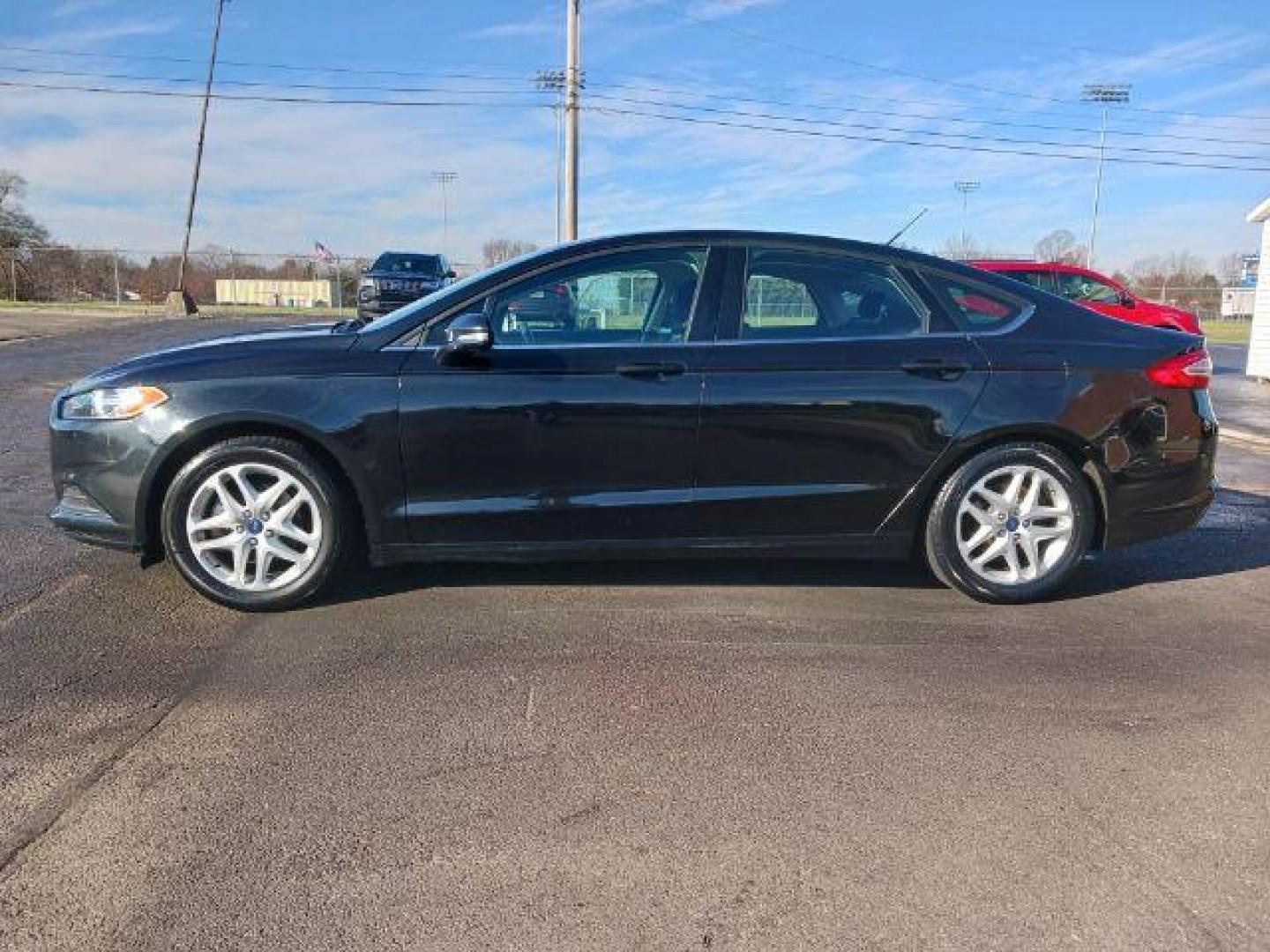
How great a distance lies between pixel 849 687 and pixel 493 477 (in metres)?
1.68

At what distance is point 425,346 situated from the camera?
4238 mm

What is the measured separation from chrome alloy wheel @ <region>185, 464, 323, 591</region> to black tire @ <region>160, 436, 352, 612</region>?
0.07 feet

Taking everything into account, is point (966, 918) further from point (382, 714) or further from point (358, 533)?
point (358, 533)

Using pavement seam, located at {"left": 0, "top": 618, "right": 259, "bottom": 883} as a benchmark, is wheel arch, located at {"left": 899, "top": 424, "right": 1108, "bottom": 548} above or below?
above

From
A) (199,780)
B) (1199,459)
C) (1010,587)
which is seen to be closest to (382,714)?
(199,780)

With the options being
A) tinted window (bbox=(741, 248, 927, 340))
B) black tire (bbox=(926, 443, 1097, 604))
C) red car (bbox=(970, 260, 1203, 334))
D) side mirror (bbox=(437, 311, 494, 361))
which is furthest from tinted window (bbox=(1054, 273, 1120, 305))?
side mirror (bbox=(437, 311, 494, 361))

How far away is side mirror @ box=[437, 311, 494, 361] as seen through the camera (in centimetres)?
409

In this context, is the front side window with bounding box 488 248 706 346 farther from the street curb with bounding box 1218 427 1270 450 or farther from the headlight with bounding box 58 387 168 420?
the street curb with bounding box 1218 427 1270 450

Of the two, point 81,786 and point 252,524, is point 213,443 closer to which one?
point 252,524

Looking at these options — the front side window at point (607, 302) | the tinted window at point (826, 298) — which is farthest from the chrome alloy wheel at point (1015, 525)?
the front side window at point (607, 302)

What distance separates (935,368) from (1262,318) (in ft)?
54.6

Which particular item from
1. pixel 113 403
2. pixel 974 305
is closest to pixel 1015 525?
pixel 974 305

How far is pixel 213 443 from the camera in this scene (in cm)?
422

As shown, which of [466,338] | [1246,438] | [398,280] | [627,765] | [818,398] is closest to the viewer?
[627,765]
